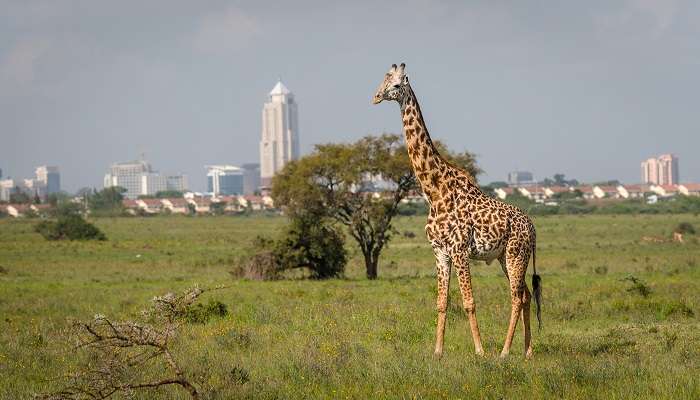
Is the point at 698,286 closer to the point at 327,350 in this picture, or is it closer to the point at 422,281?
the point at 422,281

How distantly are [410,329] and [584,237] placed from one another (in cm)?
5308

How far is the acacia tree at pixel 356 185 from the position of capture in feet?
123

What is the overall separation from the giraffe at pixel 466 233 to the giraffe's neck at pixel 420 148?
0.05ft

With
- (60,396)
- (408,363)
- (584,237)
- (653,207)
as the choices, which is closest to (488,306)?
(408,363)

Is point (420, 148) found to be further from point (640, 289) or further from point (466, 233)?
point (640, 289)

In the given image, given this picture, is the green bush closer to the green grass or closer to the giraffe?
the green grass

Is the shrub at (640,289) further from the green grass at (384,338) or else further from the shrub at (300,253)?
the shrub at (300,253)

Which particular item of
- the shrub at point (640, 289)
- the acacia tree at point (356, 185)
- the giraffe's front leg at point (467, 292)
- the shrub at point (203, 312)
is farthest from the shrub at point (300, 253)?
the giraffe's front leg at point (467, 292)

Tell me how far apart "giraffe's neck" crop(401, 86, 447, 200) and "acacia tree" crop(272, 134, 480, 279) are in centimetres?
2010

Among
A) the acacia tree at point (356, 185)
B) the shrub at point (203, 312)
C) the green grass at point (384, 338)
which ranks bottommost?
the green grass at point (384, 338)

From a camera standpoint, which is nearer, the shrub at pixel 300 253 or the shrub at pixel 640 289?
the shrub at pixel 640 289

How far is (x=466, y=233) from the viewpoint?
53.3 feet

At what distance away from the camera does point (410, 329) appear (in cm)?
1933

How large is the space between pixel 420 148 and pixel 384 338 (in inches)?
138
